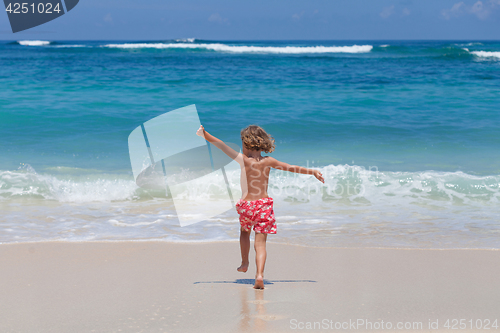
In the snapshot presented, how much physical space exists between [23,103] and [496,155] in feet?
40.7

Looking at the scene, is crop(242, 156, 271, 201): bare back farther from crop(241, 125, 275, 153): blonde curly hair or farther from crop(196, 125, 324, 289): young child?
crop(241, 125, 275, 153): blonde curly hair

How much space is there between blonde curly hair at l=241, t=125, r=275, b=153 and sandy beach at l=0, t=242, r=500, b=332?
1018 mm

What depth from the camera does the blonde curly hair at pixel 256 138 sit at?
3.18 meters

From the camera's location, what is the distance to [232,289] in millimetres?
3217

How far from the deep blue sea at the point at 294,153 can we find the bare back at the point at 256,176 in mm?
1304

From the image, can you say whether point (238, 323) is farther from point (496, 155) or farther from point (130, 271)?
point (496, 155)

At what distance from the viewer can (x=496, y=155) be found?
29.2ft

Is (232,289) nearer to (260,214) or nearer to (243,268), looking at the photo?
(243,268)

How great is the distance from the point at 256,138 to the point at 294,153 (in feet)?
20.2

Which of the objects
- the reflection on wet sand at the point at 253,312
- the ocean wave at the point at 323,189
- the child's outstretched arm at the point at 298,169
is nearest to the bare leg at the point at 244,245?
the reflection on wet sand at the point at 253,312

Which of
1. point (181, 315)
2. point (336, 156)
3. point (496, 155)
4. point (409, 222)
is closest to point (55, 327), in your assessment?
point (181, 315)

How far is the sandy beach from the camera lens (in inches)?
108

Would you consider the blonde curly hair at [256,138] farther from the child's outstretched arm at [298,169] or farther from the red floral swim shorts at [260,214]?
the red floral swim shorts at [260,214]

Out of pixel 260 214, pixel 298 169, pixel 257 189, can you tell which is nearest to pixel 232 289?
pixel 260 214
